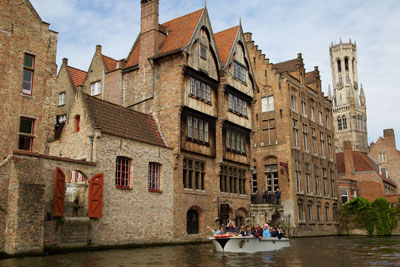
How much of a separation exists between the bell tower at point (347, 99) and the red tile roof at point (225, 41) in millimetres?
107731

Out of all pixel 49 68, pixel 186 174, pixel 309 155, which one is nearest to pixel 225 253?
pixel 186 174

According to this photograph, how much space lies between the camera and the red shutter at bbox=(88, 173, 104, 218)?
71.4ft

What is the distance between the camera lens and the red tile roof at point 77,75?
38838mm

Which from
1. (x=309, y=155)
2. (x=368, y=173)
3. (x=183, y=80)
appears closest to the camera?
(x=183, y=80)

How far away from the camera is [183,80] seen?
29.4m

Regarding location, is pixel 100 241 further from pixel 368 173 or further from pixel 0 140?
pixel 368 173

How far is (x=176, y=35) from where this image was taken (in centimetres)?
3198

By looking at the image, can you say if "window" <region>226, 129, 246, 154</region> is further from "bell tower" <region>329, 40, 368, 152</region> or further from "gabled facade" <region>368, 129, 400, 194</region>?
"bell tower" <region>329, 40, 368, 152</region>

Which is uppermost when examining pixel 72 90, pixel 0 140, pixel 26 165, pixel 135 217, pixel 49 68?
pixel 72 90

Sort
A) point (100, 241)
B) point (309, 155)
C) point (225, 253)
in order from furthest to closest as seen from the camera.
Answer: point (309, 155), point (100, 241), point (225, 253)

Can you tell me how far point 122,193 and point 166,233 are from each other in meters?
4.66

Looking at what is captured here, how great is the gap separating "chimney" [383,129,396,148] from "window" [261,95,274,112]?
34.1 metres

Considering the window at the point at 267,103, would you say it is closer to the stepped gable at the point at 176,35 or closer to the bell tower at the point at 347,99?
the stepped gable at the point at 176,35

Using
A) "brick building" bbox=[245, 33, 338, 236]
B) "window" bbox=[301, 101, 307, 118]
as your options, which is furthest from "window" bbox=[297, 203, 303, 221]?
"window" bbox=[301, 101, 307, 118]
